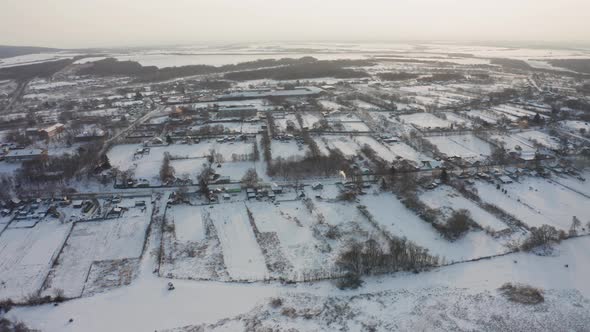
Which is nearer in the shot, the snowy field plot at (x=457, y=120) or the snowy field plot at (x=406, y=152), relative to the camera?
the snowy field plot at (x=406, y=152)

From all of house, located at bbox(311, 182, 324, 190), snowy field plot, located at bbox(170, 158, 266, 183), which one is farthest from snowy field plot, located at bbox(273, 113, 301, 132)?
house, located at bbox(311, 182, 324, 190)

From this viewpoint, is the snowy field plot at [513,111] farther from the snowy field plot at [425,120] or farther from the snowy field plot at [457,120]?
the snowy field plot at [425,120]

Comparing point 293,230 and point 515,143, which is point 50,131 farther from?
point 515,143

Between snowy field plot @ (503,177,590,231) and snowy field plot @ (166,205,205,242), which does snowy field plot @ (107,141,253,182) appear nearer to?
snowy field plot @ (166,205,205,242)

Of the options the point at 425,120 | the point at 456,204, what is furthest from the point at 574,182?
the point at 425,120

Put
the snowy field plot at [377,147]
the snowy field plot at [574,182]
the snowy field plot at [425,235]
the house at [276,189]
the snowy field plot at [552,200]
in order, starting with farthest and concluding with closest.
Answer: the snowy field plot at [377,147], the house at [276,189], the snowy field plot at [574,182], the snowy field plot at [552,200], the snowy field plot at [425,235]

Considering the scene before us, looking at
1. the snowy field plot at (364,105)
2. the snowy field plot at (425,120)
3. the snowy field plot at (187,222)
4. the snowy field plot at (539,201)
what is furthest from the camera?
the snowy field plot at (364,105)

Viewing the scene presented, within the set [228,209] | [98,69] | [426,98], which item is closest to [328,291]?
[228,209]

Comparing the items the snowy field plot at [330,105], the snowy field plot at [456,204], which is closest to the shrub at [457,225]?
the snowy field plot at [456,204]
